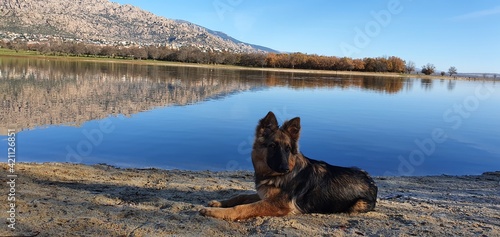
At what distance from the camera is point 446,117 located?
92.3 feet

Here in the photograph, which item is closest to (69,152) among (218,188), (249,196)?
(218,188)

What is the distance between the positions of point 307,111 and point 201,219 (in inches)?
836

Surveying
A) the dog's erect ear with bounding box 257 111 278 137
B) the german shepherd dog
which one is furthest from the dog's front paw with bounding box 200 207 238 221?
the dog's erect ear with bounding box 257 111 278 137

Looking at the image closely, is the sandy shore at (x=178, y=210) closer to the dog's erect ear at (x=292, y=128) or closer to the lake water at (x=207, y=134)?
the dog's erect ear at (x=292, y=128)

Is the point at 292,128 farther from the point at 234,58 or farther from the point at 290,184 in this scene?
the point at 234,58

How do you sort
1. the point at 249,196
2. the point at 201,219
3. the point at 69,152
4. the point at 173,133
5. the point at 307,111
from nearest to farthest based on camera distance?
the point at 201,219 → the point at 249,196 → the point at 69,152 → the point at 173,133 → the point at 307,111

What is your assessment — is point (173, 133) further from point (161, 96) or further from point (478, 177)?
point (161, 96)

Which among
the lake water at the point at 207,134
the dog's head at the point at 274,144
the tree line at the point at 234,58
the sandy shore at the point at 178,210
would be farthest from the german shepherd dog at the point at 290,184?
the tree line at the point at 234,58

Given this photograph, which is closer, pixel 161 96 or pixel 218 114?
pixel 218 114

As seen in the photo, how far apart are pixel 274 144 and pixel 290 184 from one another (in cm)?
72

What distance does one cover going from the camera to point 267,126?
6.19 metres

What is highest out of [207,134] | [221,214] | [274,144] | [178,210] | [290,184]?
[274,144]

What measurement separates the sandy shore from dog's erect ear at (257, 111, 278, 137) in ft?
4.28

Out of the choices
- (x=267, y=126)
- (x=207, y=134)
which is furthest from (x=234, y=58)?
(x=267, y=126)
